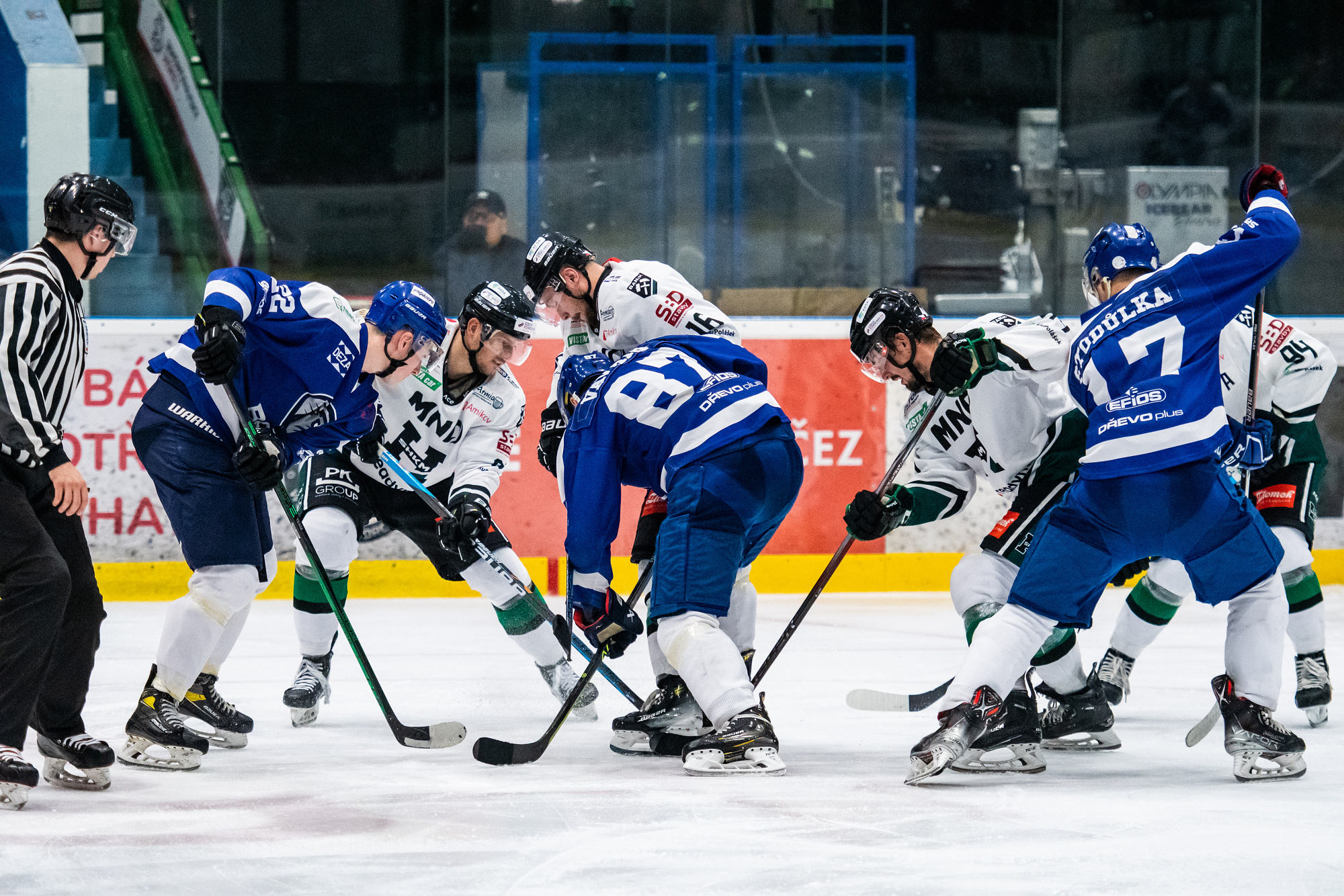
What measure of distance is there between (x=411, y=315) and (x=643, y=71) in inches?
155

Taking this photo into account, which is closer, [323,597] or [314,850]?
[314,850]

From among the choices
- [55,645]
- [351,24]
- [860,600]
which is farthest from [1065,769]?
[351,24]

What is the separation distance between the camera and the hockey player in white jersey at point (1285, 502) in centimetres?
368

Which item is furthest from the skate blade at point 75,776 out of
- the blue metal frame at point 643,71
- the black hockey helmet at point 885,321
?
the blue metal frame at point 643,71

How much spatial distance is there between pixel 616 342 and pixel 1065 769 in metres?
1.33

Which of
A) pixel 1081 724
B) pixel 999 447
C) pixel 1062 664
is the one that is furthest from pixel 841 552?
pixel 1081 724

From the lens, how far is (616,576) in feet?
19.7

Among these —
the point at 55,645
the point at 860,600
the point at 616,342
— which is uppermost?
the point at 616,342

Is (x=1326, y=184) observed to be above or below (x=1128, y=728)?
above

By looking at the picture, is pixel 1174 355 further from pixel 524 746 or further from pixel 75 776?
pixel 75 776

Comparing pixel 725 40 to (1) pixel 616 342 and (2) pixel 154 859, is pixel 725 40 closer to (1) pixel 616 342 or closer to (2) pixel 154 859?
(1) pixel 616 342

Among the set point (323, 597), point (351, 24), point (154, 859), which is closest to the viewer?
point (154, 859)

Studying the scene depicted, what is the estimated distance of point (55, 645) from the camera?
9.04 feet

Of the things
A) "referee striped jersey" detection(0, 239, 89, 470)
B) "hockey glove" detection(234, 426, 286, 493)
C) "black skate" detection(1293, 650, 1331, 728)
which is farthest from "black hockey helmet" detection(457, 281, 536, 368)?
"black skate" detection(1293, 650, 1331, 728)
